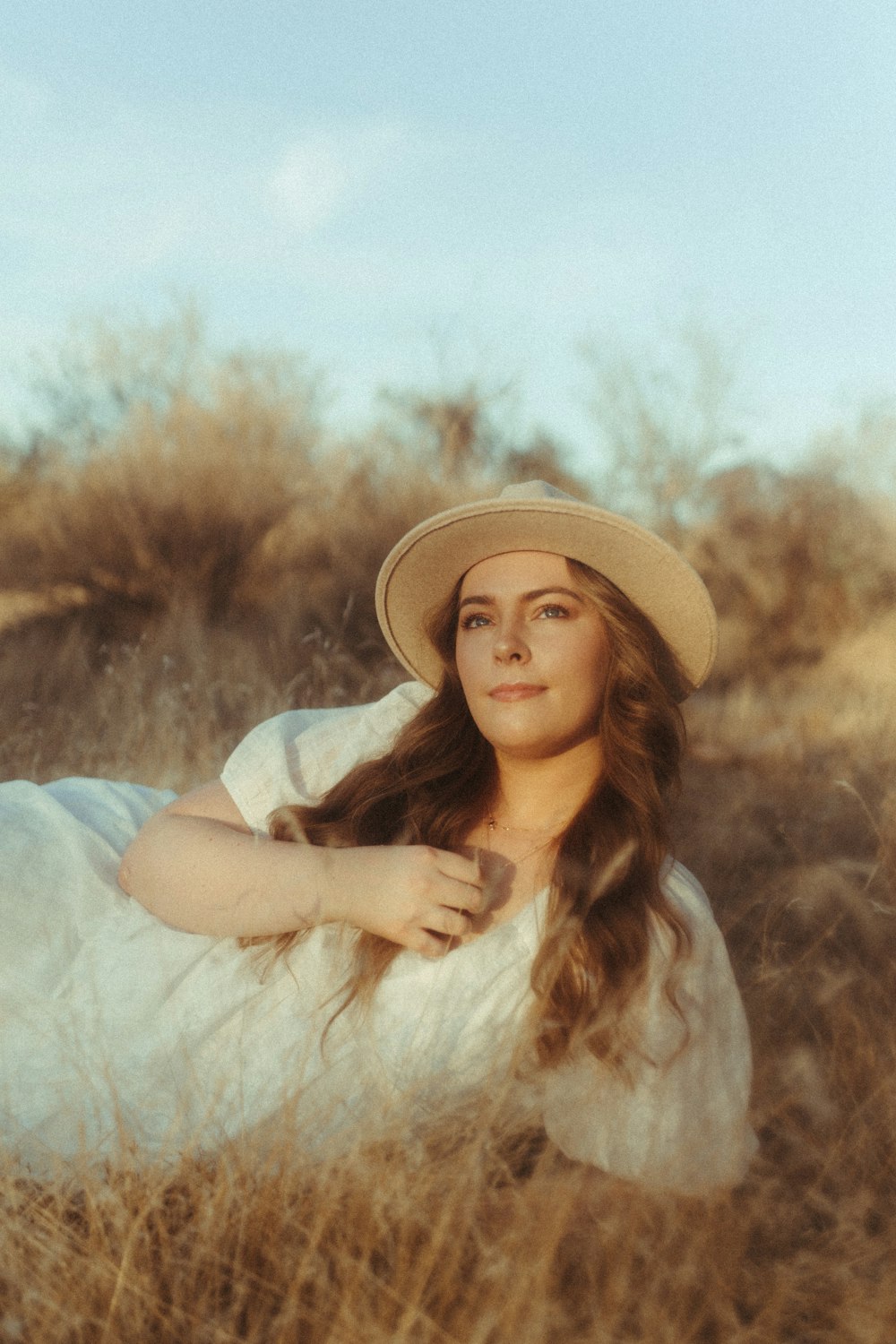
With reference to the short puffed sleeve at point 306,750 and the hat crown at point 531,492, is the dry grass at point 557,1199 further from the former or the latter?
the hat crown at point 531,492

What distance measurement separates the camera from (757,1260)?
77.9 inches

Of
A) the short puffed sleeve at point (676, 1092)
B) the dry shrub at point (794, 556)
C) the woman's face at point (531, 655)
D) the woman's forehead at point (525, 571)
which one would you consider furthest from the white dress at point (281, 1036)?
the dry shrub at point (794, 556)

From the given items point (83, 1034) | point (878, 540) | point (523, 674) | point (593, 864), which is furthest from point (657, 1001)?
point (878, 540)

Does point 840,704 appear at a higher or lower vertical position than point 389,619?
higher

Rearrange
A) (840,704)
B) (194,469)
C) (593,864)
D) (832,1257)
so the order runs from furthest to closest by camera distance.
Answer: (194,469) < (840,704) < (593,864) < (832,1257)

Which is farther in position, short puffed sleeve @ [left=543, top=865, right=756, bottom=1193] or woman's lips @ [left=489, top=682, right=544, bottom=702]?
woman's lips @ [left=489, top=682, right=544, bottom=702]

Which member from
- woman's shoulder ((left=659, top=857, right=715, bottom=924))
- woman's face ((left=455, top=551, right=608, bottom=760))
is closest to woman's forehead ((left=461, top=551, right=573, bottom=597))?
woman's face ((left=455, top=551, right=608, bottom=760))

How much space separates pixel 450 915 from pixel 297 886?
0.97ft

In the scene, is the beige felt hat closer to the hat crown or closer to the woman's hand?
the hat crown

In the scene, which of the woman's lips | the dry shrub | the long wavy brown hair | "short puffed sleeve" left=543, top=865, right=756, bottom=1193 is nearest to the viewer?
"short puffed sleeve" left=543, top=865, right=756, bottom=1193

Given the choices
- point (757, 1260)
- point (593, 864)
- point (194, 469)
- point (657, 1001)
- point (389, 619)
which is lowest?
point (757, 1260)

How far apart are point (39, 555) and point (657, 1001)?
28.2 feet

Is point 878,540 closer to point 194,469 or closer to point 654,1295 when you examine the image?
point 194,469

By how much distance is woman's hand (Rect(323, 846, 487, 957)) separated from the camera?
2088 millimetres
